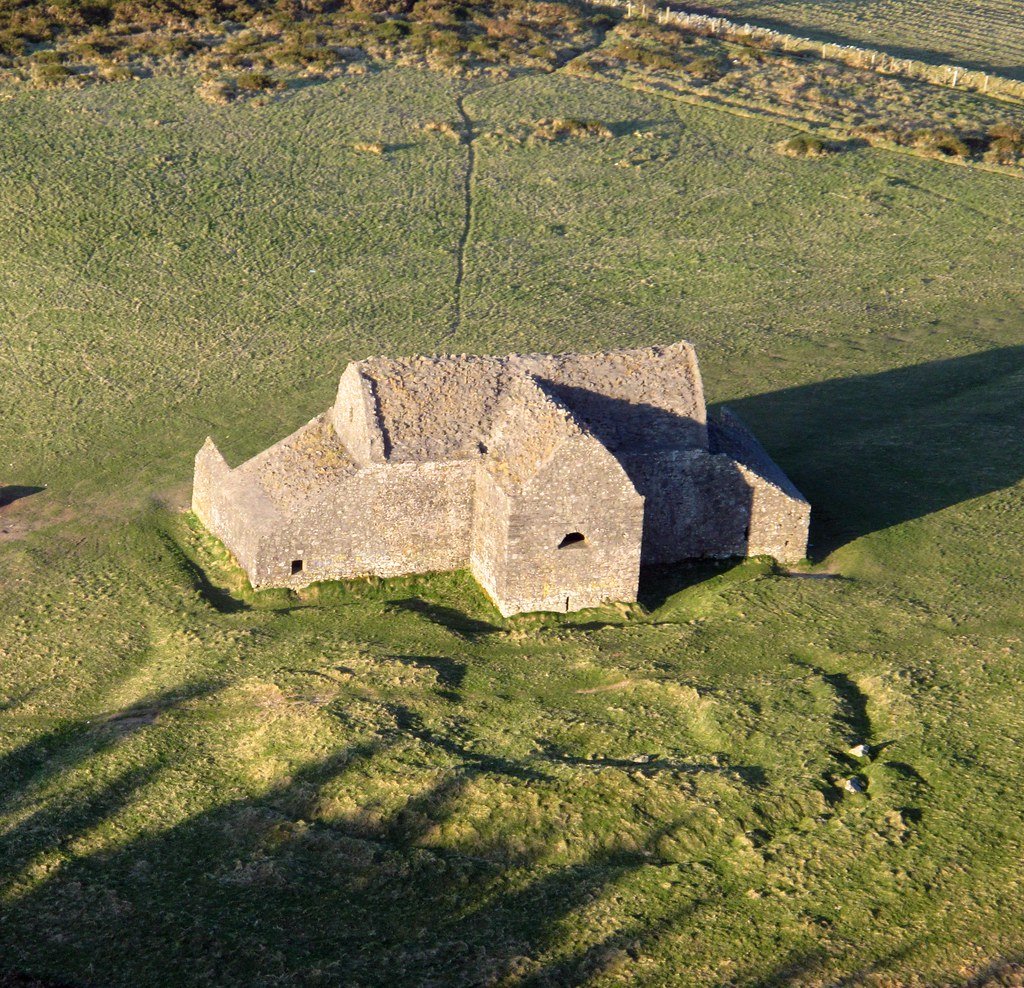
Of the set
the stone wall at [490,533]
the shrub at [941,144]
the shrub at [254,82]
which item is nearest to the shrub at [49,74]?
the shrub at [254,82]

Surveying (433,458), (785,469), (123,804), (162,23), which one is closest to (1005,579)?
(785,469)

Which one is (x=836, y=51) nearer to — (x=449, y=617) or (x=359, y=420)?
(x=359, y=420)

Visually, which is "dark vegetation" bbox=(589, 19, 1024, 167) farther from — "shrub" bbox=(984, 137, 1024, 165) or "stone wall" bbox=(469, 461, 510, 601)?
"stone wall" bbox=(469, 461, 510, 601)

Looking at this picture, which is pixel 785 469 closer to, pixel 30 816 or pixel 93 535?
pixel 93 535

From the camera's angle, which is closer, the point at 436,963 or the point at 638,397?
the point at 436,963

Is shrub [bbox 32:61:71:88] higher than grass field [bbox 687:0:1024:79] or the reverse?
higher

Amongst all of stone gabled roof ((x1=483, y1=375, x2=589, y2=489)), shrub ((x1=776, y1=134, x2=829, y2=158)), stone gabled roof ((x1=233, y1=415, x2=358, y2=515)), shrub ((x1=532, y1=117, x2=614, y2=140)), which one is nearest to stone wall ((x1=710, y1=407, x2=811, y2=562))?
stone gabled roof ((x1=483, y1=375, x2=589, y2=489))
